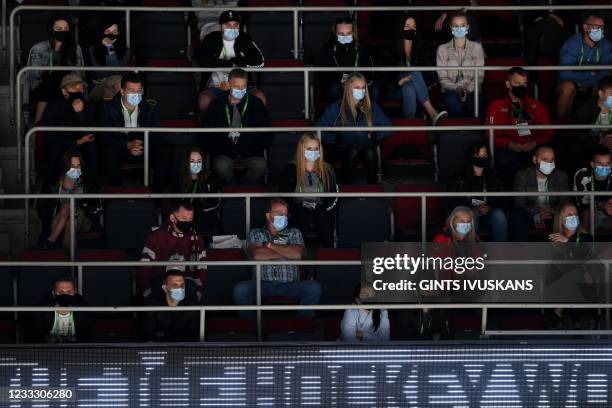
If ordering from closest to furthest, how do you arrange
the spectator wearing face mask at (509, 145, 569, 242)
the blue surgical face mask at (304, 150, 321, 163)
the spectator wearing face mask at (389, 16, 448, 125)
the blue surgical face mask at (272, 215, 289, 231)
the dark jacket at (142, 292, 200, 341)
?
the dark jacket at (142, 292, 200, 341) < the blue surgical face mask at (272, 215, 289, 231) < the blue surgical face mask at (304, 150, 321, 163) < the spectator wearing face mask at (509, 145, 569, 242) < the spectator wearing face mask at (389, 16, 448, 125)

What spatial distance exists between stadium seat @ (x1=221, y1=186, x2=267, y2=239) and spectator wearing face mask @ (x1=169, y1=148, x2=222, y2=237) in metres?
0.07

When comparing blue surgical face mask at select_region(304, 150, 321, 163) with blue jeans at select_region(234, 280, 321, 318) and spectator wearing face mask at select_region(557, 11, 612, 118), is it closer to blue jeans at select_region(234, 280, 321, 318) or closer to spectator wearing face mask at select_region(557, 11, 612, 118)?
blue jeans at select_region(234, 280, 321, 318)

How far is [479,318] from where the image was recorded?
53.7 feet

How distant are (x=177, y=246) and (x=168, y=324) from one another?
2.54 ft

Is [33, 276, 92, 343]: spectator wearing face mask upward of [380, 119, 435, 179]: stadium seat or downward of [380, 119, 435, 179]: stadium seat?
downward

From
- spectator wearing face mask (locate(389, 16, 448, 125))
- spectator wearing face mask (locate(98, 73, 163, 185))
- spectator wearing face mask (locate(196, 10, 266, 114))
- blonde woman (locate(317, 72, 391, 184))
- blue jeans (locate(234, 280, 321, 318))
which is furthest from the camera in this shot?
spectator wearing face mask (locate(389, 16, 448, 125))

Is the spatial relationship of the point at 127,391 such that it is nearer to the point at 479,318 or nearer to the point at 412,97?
the point at 479,318

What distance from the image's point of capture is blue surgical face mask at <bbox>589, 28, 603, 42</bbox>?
707 inches

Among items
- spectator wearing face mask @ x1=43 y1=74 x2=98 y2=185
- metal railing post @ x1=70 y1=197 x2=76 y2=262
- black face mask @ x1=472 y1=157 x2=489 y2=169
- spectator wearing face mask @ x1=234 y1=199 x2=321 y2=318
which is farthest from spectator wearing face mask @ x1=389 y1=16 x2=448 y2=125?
metal railing post @ x1=70 y1=197 x2=76 y2=262

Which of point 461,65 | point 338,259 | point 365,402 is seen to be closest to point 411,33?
point 461,65

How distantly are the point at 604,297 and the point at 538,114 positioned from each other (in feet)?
7.49

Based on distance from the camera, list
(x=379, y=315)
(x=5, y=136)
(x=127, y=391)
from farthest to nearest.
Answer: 1. (x=5, y=136)
2. (x=379, y=315)
3. (x=127, y=391)

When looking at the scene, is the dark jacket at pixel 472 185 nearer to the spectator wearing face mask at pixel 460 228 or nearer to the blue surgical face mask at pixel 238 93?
the spectator wearing face mask at pixel 460 228

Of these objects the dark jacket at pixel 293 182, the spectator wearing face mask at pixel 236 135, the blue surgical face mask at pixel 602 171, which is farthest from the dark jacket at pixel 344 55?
the blue surgical face mask at pixel 602 171
